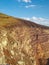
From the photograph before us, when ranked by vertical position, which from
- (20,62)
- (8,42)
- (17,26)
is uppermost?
(17,26)

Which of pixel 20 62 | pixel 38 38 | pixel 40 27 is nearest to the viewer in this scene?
pixel 20 62

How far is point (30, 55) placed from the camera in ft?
104

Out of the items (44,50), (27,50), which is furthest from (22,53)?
(44,50)

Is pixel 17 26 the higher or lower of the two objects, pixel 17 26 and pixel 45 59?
the higher

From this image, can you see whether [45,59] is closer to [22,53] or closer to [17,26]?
[22,53]

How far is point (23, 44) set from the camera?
32.2 meters

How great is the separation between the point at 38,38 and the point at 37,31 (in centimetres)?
139

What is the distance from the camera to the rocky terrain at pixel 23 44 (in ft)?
101

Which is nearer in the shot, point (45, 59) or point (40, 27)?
point (45, 59)

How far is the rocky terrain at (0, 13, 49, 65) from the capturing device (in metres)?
30.8

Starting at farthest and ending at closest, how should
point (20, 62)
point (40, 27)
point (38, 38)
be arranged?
point (40, 27) < point (38, 38) < point (20, 62)

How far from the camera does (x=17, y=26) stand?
3412cm

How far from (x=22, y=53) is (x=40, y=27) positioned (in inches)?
A: 245

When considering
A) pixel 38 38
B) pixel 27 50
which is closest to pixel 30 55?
pixel 27 50
